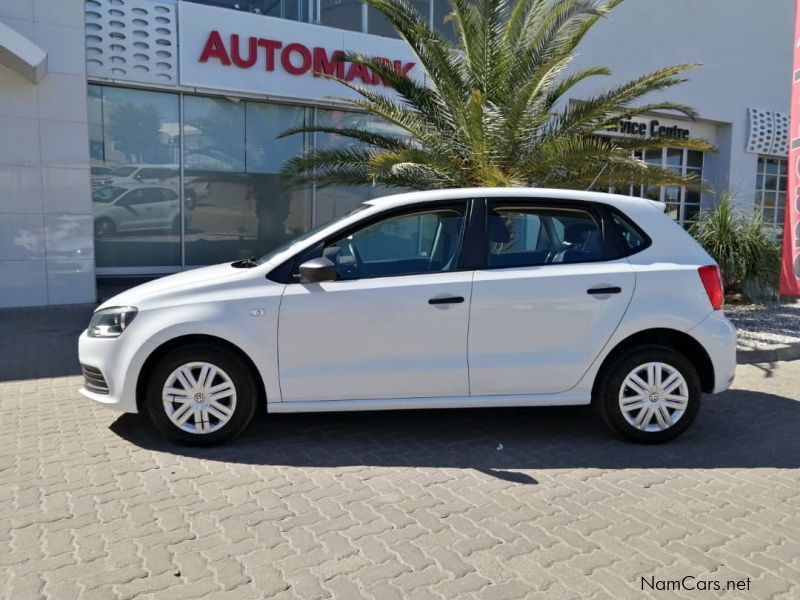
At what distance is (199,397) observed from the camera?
457 cm

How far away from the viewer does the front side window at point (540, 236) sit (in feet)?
15.8

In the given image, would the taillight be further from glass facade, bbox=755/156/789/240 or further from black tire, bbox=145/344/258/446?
glass facade, bbox=755/156/789/240

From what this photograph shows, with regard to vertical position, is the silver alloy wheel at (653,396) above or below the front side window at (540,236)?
below

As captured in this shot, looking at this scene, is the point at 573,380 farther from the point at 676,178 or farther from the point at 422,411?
the point at 676,178

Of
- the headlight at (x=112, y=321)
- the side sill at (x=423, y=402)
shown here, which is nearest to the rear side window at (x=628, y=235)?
the side sill at (x=423, y=402)

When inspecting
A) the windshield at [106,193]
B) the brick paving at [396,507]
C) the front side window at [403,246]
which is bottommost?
the brick paving at [396,507]

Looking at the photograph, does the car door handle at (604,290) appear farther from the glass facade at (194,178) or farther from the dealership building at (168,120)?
the glass facade at (194,178)

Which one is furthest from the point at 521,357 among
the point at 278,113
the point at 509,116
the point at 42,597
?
the point at 278,113

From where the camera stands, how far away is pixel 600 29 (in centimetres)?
1424

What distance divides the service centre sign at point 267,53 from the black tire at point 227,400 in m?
6.86

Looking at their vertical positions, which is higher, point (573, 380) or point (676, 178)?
point (676, 178)

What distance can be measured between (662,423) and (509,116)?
4525 millimetres

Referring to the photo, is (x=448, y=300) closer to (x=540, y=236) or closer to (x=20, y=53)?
(x=540, y=236)

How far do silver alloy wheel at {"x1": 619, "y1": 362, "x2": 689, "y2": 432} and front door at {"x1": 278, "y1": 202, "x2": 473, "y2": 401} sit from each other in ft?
Answer: 3.72
